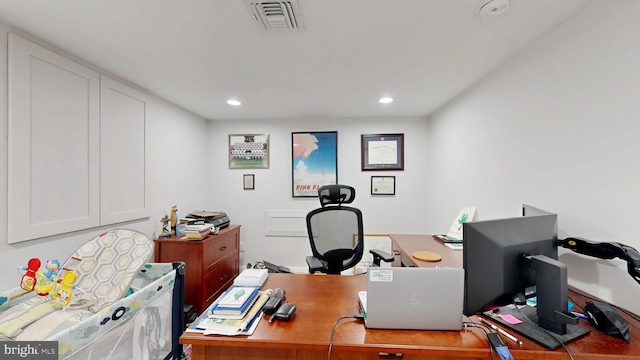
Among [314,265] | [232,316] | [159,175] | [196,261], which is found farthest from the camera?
[159,175]

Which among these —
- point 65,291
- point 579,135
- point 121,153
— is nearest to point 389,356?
point 579,135

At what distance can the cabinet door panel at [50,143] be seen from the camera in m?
1.43

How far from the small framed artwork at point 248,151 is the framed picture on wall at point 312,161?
45 cm

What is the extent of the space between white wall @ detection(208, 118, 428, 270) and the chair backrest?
4.50ft

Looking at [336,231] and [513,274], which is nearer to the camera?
[513,274]

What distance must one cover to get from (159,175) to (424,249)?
2907 millimetres

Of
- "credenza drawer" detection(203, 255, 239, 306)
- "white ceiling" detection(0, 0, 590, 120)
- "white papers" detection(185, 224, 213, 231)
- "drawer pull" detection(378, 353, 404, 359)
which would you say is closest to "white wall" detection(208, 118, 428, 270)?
"credenza drawer" detection(203, 255, 239, 306)

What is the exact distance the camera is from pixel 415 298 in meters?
0.97

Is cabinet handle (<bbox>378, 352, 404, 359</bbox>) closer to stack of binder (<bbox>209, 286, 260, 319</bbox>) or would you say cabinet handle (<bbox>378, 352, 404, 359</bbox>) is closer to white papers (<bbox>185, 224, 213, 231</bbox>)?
stack of binder (<bbox>209, 286, 260, 319</bbox>)

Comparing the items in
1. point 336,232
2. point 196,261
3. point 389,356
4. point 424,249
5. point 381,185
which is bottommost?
point 196,261

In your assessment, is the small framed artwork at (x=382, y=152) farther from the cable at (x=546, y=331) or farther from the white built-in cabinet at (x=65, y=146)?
the white built-in cabinet at (x=65, y=146)

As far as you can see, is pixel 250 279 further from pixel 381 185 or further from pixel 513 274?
pixel 381 185

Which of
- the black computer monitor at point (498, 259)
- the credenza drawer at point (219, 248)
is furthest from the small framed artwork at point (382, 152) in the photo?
the black computer monitor at point (498, 259)

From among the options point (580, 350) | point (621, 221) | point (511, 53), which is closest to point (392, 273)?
point (580, 350)
